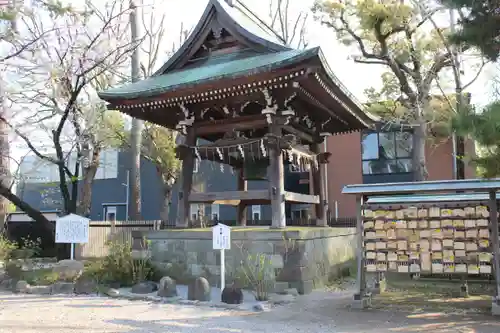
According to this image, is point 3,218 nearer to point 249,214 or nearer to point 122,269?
point 122,269

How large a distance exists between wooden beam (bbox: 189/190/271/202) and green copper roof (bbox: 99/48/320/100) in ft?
9.35

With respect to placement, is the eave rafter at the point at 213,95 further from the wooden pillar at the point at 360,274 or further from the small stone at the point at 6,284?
the small stone at the point at 6,284

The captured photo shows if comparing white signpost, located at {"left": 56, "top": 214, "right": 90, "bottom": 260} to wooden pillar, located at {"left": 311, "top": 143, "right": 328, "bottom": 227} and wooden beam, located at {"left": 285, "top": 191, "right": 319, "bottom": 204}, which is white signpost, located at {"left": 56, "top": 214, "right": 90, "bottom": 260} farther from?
wooden pillar, located at {"left": 311, "top": 143, "right": 328, "bottom": 227}

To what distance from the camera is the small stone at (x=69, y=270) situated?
10219mm

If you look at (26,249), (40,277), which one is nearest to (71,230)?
(40,277)

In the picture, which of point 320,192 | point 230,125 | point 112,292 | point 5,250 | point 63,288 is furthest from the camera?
point 5,250

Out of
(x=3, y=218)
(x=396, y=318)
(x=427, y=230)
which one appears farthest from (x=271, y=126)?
(x=3, y=218)

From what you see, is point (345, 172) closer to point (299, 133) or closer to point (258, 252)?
point (299, 133)

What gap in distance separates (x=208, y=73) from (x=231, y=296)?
527 cm

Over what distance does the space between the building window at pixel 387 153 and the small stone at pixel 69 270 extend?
1728 cm

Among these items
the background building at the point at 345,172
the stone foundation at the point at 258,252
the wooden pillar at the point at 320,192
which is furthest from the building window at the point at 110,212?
the wooden pillar at the point at 320,192

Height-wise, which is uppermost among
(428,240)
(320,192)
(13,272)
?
(320,192)

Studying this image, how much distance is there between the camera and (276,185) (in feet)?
34.2

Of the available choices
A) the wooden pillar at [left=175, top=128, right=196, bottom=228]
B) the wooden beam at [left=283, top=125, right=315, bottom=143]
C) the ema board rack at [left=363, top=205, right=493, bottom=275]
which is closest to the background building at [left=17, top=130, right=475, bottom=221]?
the wooden beam at [left=283, top=125, right=315, bottom=143]
